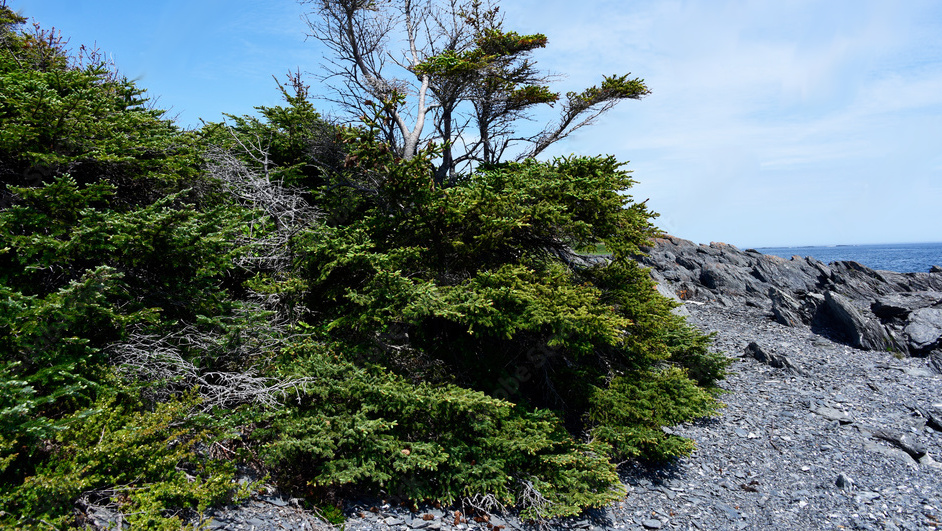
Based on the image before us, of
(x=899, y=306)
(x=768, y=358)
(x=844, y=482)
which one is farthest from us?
(x=899, y=306)

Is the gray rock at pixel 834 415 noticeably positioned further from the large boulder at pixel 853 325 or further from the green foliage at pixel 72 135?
the green foliage at pixel 72 135

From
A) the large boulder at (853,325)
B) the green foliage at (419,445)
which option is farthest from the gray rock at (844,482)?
the large boulder at (853,325)

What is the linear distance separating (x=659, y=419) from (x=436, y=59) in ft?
29.4

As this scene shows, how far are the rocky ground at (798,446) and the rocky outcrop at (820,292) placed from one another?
7 centimetres

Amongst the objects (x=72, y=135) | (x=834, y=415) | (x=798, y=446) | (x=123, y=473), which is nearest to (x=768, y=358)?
(x=834, y=415)

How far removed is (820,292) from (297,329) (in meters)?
23.8

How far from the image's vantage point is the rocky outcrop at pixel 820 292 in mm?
13875

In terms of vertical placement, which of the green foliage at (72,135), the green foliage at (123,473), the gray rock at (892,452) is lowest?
the gray rock at (892,452)

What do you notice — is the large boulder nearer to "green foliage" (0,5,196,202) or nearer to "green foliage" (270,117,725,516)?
"green foliage" (270,117,725,516)

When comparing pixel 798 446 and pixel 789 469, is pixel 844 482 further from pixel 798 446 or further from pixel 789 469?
pixel 798 446

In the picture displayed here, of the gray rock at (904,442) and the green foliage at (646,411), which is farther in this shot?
the gray rock at (904,442)

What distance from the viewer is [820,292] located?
21.9m

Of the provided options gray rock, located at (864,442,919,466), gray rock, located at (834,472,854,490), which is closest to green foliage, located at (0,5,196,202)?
gray rock, located at (834,472,854,490)

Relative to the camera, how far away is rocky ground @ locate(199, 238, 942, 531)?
612cm
